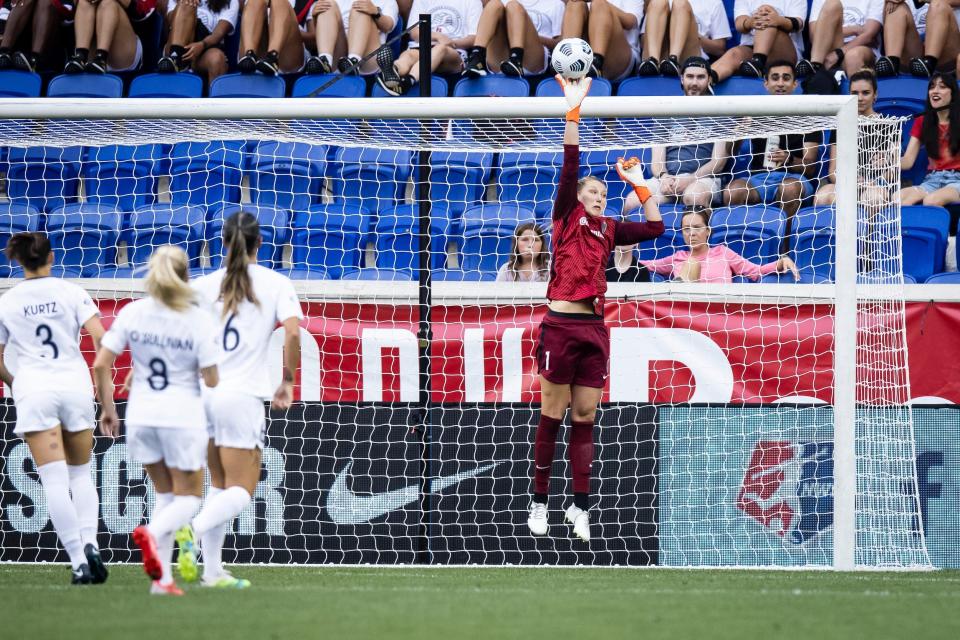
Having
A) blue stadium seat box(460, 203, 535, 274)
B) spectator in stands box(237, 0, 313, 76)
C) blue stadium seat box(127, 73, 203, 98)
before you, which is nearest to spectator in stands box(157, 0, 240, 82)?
blue stadium seat box(127, 73, 203, 98)

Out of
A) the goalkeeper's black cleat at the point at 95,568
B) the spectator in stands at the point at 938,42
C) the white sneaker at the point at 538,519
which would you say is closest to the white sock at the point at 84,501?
the goalkeeper's black cleat at the point at 95,568

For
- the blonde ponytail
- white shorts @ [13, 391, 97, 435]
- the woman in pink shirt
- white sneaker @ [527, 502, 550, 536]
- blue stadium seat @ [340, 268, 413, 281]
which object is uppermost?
the woman in pink shirt

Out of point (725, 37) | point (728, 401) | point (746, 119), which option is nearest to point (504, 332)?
point (728, 401)

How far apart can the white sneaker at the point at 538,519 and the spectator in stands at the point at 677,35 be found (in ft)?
16.8

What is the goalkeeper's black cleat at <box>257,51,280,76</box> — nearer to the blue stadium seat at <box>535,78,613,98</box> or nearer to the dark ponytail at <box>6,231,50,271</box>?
the blue stadium seat at <box>535,78,613,98</box>

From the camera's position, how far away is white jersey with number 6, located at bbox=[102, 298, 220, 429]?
5645mm

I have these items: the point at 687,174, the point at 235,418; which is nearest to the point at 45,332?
the point at 235,418

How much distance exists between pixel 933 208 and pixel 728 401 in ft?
8.99

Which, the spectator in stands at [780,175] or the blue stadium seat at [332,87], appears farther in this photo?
the blue stadium seat at [332,87]

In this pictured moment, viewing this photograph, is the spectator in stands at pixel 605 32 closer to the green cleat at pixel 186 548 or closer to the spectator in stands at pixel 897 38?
the spectator in stands at pixel 897 38

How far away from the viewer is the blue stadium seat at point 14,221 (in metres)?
10.1

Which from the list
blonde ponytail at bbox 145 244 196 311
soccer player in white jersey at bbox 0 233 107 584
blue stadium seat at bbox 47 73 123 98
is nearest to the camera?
blonde ponytail at bbox 145 244 196 311

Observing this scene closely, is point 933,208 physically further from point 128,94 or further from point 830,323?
point 128,94

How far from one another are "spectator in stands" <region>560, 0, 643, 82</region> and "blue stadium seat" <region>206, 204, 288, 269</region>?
10.9 ft
